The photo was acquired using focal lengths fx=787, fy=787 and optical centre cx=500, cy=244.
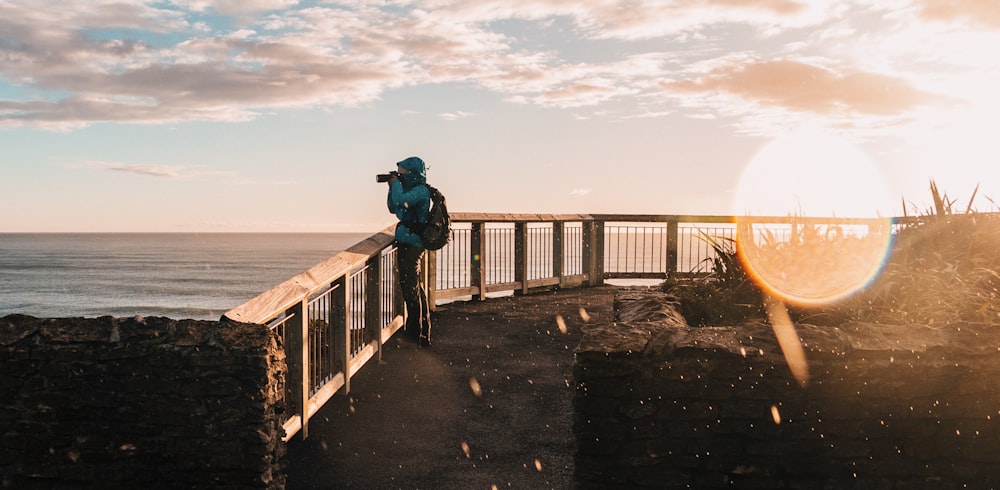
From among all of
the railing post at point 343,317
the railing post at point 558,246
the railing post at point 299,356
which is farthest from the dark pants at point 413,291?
the railing post at point 558,246

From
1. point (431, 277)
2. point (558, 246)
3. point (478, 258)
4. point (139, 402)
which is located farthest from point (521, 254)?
point (139, 402)

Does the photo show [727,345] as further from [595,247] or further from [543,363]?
[595,247]

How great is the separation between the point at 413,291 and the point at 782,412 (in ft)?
15.5

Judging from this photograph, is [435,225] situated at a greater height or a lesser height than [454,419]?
greater

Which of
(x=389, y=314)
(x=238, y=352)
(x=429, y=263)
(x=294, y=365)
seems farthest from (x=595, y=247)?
(x=238, y=352)

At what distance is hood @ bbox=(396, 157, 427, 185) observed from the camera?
764cm

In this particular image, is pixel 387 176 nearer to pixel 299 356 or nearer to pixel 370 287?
pixel 370 287

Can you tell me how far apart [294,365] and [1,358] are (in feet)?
5.43

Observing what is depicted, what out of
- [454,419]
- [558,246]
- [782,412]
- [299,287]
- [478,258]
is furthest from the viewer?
[558,246]

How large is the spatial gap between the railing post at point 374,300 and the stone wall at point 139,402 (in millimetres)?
3587

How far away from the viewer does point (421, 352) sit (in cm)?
792

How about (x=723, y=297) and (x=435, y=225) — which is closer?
(x=723, y=297)

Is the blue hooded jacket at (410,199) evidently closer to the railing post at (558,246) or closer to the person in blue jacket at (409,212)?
the person in blue jacket at (409,212)

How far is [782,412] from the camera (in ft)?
12.6
